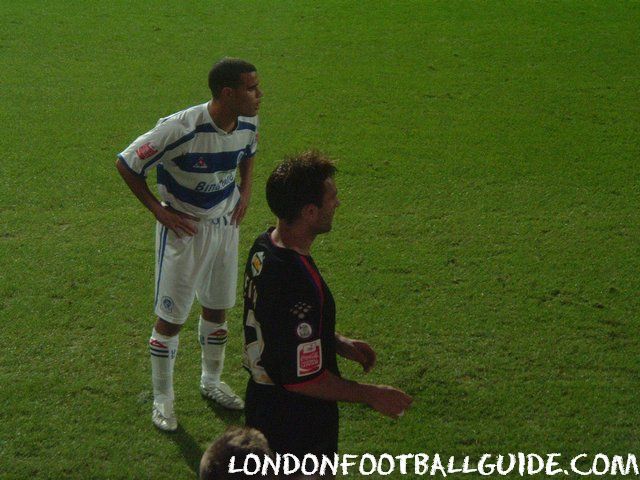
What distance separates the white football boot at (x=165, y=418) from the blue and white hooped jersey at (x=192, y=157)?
A: 43.2 inches

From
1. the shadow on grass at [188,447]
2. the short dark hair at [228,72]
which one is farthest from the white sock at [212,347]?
the short dark hair at [228,72]

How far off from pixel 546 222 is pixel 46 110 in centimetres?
535

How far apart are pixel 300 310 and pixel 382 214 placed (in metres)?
4.10

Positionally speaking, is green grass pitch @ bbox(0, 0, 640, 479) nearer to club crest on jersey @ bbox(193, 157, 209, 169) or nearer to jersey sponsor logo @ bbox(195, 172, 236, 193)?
jersey sponsor logo @ bbox(195, 172, 236, 193)

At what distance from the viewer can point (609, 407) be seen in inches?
193

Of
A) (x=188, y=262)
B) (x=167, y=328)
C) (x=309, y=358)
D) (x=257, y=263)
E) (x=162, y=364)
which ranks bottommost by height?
(x=162, y=364)

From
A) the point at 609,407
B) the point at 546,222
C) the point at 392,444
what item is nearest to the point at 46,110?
the point at 546,222

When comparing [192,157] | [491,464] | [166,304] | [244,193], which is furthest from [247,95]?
[491,464]

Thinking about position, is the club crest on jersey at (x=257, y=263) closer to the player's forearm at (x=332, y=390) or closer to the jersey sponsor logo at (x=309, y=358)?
the jersey sponsor logo at (x=309, y=358)

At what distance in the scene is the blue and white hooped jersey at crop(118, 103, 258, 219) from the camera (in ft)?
14.1

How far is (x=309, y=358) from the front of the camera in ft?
10.0

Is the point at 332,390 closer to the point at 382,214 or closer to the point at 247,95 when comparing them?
the point at 247,95

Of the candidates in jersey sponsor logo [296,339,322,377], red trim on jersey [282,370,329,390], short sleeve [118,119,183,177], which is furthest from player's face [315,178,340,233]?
short sleeve [118,119,183,177]

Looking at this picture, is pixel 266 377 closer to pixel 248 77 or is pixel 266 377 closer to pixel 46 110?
pixel 248 77
